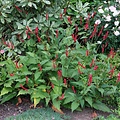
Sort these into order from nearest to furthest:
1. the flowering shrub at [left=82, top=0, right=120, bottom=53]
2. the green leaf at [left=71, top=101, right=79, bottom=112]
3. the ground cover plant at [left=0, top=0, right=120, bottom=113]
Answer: the green leaf at [left=71, top=101, right=79, bottom=112], the ground cover plant at [left=0, top=0, right=120, bottom=113], the flowering shrub at [left=82, top=0, right=120, bottom=53]

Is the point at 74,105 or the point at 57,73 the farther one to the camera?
the point at 57,73

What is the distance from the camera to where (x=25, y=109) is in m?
4.57

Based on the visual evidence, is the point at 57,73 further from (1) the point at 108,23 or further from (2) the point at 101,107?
(1) the point at 108,23

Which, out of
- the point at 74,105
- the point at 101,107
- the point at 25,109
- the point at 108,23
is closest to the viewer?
the point at 74,105

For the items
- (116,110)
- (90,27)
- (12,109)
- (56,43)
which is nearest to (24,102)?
(12,109)

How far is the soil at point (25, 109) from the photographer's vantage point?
443cm

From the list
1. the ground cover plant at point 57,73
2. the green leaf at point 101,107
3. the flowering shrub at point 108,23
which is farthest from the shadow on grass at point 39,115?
the flowering shrub at point 108,23

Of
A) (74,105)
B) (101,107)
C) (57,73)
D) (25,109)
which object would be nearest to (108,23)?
→ (57,73)

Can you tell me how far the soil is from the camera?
4434 millimetres

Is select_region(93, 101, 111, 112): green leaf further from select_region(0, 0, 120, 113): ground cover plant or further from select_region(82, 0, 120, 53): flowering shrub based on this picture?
select_region(82, 0, 120, 53): flowering shrub

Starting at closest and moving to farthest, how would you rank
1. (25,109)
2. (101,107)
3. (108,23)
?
(101,107), (25,109), (108,23)

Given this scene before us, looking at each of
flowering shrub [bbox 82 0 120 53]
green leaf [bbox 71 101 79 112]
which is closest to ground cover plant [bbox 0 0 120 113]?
A: green leaf [bbox 71 101 79 112]

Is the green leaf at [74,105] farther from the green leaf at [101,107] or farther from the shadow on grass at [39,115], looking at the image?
the green leaf at [101,107]

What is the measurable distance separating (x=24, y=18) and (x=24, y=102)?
1.46 meters
